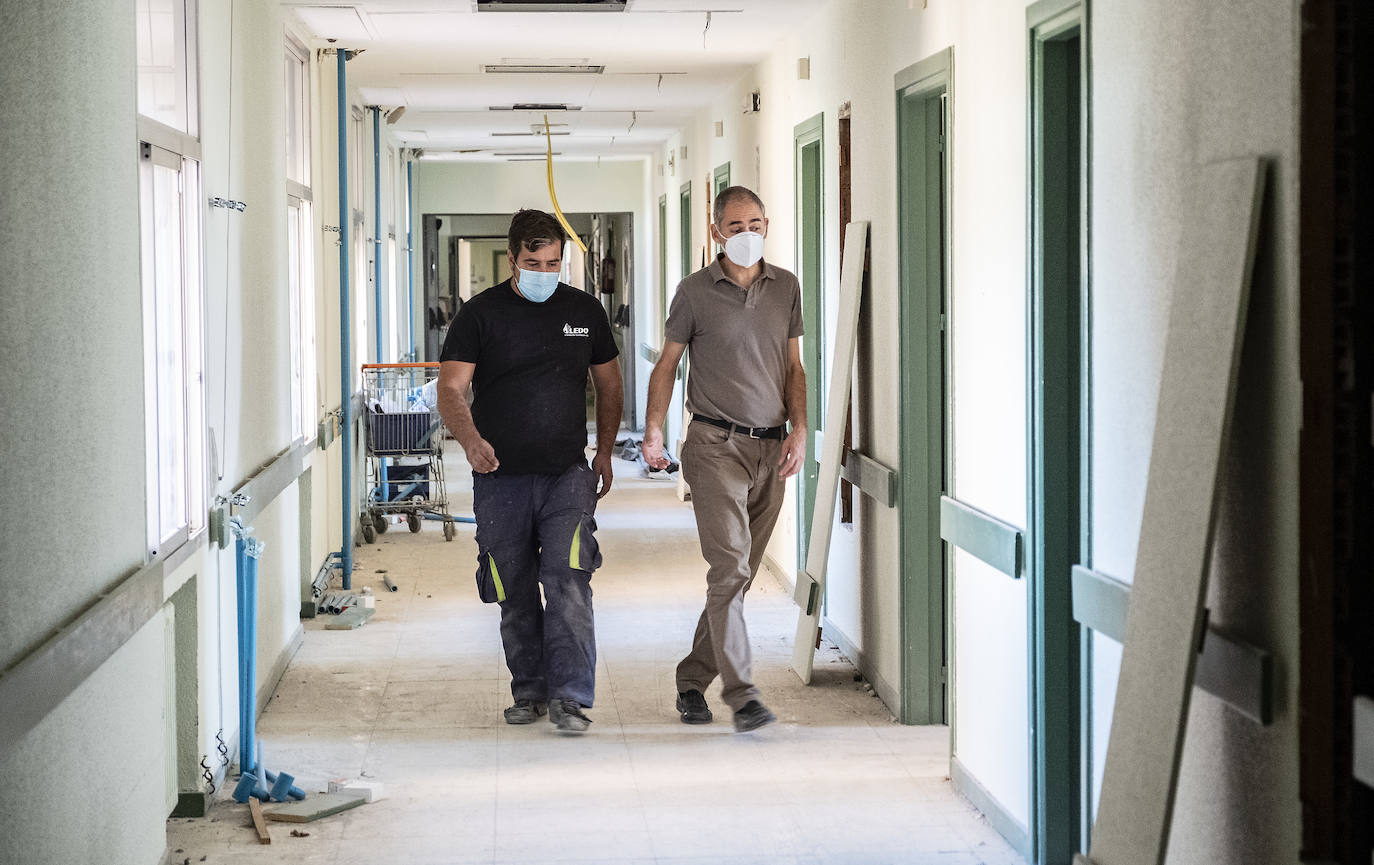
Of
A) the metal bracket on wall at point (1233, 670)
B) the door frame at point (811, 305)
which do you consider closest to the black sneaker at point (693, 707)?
the door frame at point (811, 305)

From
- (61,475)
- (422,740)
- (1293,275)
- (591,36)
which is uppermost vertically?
(591,36)

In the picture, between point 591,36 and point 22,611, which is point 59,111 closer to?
point 22,611

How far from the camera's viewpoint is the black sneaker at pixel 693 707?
5102 millimetres

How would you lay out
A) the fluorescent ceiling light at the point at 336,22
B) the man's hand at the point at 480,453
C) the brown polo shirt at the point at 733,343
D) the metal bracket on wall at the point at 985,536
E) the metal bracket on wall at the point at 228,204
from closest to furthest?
the metal bracket on wall at the point at 985,536 → the metal bracket on wall at the point at 228,204 → the man's hand at the point at 480,453 → the brown polo shirt at the point at 733,343 → the fluorescent ceiling light at the point at 336,22

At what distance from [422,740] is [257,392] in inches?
53.7

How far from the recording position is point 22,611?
2.47 meters

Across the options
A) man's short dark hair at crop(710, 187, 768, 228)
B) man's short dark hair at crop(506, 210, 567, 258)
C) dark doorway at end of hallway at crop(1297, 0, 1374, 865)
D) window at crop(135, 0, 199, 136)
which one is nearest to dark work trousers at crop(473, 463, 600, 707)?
man's short dark hair at crop(506, 210, 567, 258)

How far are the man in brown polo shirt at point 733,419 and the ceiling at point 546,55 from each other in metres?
1.76

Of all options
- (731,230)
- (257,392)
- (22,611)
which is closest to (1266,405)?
(22,611)

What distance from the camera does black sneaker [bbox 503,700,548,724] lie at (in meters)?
5.11

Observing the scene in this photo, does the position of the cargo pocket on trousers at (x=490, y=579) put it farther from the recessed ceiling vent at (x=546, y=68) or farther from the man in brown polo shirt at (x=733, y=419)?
the recessed ceiling vent at (x=546, y=68)

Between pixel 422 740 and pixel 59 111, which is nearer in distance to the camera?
pixel 59 111

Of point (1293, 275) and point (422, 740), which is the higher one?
point (1293, 275)

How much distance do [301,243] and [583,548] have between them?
289cm
